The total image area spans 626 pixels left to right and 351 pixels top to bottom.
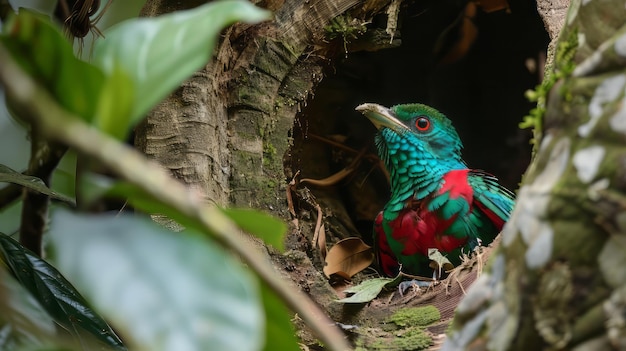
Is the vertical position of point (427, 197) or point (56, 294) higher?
point (427, 197)

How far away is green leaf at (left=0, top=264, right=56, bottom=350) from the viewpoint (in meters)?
1.08

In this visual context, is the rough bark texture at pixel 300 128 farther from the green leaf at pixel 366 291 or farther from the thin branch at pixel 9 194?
the thin branch at pixel 9 194

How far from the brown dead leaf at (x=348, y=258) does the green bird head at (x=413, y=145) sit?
40 centimetres

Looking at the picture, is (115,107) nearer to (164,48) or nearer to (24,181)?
(164,48)

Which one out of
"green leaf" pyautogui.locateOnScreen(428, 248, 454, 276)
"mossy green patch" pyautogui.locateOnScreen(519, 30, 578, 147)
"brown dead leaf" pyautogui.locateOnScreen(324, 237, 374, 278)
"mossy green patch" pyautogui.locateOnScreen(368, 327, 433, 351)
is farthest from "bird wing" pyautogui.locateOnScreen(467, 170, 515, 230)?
"mossy green patch" pyautogui.locateOnScreen(519, 30, 578, 147)

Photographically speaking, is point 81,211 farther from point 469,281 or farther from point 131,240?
point 469,281

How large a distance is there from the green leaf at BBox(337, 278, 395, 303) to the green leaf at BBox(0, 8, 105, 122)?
163cm

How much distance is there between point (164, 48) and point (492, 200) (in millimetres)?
2350

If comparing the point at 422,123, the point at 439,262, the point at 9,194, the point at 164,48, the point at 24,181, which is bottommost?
the point at 439,262

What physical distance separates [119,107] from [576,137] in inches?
26.9

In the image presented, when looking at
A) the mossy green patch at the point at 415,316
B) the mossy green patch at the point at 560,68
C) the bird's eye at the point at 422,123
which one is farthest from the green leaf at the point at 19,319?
the bird's eye at the point at 422,123

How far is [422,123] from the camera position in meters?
3.50

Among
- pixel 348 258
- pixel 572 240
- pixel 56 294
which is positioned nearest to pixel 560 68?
pixel 572 240

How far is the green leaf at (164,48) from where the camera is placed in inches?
34.9
